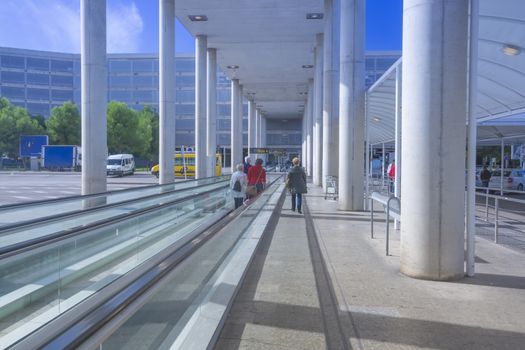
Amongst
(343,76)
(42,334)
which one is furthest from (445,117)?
(343,76)

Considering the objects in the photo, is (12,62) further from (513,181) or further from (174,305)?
(174,305)

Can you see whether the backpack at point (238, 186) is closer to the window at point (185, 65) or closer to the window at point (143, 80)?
the window at point (185, 65)

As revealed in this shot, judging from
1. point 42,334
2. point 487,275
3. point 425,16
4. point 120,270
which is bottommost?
point 120,270

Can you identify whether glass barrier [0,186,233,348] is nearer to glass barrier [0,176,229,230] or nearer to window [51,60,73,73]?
glass barrier [0,176,229,230]

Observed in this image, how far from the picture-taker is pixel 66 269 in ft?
20.9

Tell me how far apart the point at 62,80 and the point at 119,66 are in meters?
12.7

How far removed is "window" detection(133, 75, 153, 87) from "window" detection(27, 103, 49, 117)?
16872 mm

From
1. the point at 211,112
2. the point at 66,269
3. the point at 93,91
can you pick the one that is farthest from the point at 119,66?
the point at 66,269

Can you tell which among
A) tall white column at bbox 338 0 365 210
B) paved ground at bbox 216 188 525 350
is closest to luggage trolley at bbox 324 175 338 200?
tall white column at bbox 338 0 365 210

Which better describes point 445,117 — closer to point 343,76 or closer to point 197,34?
point 343,76

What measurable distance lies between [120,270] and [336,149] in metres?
15.1

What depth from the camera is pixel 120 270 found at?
8539 mm

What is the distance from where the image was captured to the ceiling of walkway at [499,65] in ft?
26.3

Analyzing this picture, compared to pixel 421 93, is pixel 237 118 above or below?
above
